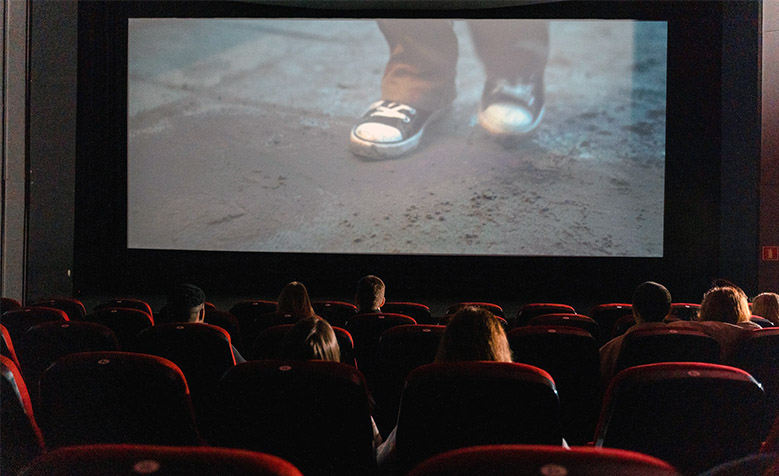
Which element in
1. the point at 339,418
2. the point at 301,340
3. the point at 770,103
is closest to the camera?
the point at 339,418

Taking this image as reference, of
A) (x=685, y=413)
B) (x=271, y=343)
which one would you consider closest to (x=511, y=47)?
(x=271, y=343)

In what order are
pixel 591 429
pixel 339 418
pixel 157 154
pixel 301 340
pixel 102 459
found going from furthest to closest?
pixel 157 154
pixel 591 429
pixel 301 340
pixel 339 418
pixel 102 459

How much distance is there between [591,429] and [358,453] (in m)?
1.63

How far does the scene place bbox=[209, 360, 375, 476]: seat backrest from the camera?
4.71 feet

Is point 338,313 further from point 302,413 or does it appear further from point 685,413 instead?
point 685,413

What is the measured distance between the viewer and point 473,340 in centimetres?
178

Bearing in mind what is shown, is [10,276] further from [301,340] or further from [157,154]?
[301,340]

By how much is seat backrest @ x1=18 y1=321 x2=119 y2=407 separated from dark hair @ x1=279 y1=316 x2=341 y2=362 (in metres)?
1.14

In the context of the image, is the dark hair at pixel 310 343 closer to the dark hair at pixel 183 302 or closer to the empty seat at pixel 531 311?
the dark hair at pixel 183 302

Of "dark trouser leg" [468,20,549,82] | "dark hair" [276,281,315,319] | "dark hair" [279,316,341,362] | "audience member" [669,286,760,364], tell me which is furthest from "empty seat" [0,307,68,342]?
"dark trouser leg" [468,20,549,82]

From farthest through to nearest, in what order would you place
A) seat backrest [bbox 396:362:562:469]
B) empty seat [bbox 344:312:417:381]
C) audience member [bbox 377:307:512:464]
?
1. empty seat [bbox 344:312:417:381]
2. audience member [bbox 377:307:512:464]
3. seat backrest [bbox 396:362:562:469]

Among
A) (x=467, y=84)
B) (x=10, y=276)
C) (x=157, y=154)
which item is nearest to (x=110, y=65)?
(x=157, y=154)

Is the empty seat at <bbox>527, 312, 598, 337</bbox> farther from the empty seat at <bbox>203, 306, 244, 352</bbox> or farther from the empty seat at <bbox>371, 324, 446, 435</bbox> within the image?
the empty seat at <bbox>203, 306, 244, 352</bbox>

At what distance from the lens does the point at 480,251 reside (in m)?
8.33
